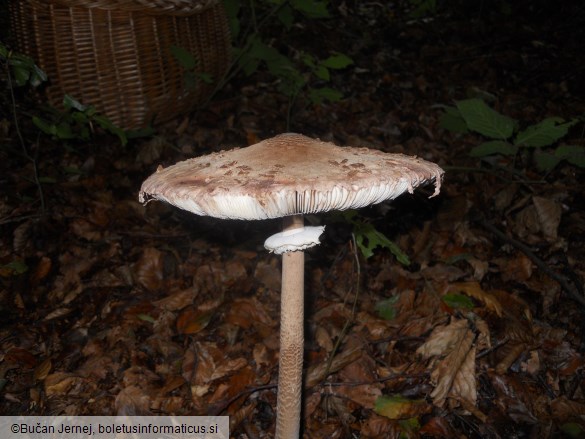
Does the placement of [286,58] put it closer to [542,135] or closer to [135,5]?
[135,5]

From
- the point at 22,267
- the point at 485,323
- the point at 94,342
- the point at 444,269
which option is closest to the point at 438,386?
the point at 485,323

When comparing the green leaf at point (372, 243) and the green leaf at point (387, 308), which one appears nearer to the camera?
the green leaf at point (372, 243)

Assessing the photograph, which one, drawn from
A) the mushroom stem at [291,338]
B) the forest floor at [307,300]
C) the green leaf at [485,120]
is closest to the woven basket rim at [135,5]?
the forest floor at [307,300]

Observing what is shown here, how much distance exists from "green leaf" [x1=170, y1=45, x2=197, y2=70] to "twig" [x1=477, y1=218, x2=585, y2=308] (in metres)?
3.54

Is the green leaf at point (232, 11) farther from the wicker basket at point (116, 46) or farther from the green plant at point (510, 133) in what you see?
the green plant at point (510, 133)

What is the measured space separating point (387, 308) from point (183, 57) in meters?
3.46

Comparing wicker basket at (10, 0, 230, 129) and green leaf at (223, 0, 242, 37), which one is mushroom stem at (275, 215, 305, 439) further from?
green leaf at (223, 0, 242, 37)

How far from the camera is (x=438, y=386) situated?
8.89ft

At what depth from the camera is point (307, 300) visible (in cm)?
350

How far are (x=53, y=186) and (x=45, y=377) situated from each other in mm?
2226

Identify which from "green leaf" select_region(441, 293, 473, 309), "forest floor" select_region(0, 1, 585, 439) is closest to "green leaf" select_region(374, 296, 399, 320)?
"forest floor" select_region(0, 1, 585, 439)

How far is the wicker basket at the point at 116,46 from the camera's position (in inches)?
162

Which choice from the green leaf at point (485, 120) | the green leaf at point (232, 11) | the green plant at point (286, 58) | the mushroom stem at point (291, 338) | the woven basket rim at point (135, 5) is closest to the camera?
the mushroom stem at point (291, 338)

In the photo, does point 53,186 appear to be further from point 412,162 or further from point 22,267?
point 412,162
